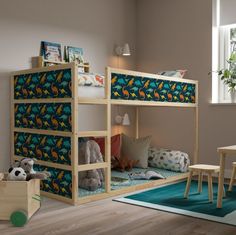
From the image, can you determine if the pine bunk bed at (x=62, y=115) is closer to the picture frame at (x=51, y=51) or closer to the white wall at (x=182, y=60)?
the picture frame at (x=51, y=51)

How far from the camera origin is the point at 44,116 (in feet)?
10.7

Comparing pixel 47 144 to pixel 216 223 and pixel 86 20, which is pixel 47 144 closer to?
pixel 216 223

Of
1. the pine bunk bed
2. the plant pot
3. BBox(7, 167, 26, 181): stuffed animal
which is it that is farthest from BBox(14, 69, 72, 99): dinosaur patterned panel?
the plant pot

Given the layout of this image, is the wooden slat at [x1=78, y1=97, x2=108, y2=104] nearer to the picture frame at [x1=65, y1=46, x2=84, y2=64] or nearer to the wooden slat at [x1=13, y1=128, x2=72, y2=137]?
the wooden slat at [x1=13, y1=128, x2=72, y2=137]

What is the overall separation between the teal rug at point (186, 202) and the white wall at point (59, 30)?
1.51 m

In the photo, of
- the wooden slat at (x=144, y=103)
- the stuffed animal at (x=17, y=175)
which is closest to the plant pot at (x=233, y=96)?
the wooden slat at (x=144, y=103)

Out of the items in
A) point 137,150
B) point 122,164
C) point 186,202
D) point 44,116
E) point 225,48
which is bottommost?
point 186,202

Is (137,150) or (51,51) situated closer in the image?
(51,51)

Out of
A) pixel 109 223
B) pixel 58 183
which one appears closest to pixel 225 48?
pixel 58 183

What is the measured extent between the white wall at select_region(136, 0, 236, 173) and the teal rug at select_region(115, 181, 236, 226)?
941 mm

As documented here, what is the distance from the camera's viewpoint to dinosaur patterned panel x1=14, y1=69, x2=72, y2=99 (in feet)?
9.89

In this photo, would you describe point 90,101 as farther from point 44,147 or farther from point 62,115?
point 44,147

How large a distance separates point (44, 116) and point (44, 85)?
272 millimetres

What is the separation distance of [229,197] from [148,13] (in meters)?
2.86
